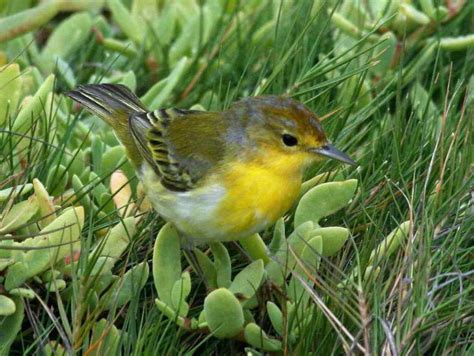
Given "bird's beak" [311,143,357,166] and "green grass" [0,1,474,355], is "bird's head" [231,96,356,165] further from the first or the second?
"green grass" [0,1,474,355]

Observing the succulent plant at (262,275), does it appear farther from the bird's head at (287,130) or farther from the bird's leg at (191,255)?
the bird's head at (287,130)

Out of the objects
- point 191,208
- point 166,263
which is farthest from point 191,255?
point 166,263

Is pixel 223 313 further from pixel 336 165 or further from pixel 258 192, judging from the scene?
pixel 336 165

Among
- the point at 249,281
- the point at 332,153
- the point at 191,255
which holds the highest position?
the point at 332,153

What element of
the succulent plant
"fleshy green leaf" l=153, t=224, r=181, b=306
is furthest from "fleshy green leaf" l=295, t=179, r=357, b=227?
"fleshy green leaf" l=153, t=224, r=181, b=306

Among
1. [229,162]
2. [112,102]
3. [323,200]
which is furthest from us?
[112,102]

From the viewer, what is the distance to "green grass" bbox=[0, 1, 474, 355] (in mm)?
2770

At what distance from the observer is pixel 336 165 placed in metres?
3.75

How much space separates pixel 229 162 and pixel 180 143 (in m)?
0.31

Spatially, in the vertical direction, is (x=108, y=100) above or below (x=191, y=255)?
above

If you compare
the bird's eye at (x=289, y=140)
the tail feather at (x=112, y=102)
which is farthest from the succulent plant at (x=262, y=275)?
the tail feather at (x=112, y=102)

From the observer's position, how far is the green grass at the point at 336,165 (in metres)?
2.77

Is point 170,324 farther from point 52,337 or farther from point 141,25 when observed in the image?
point 141,25

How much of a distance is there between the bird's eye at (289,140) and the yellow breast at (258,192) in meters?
0.05
